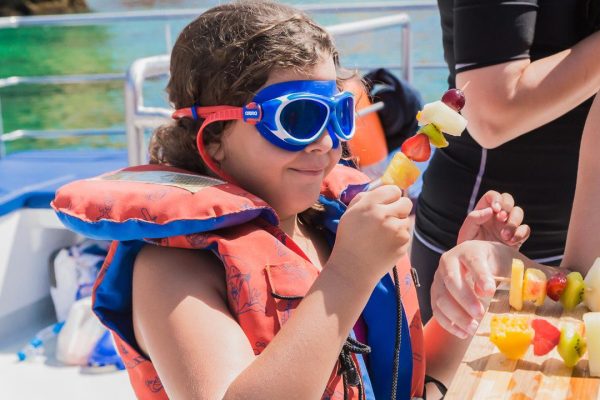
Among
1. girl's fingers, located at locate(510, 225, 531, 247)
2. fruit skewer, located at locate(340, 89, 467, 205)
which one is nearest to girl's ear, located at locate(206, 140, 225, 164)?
fruit skewer, located at locate(340, 89, 467, 205)

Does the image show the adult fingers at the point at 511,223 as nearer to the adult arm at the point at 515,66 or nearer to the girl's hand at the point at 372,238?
the adult arm at the point at 515,66

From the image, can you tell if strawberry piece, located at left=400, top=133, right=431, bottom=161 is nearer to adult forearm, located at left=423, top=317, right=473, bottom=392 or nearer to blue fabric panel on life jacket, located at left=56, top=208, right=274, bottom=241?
blue fabric panel on life jacket, located at left=56, top=208, right=274, bottom=241

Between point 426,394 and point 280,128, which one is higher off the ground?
point 280,128

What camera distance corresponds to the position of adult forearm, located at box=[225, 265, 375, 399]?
145 cm

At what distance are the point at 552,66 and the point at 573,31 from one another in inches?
7.1

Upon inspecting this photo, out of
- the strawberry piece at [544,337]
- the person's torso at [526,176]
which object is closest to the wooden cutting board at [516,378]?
the strawberry piece at [544,337]

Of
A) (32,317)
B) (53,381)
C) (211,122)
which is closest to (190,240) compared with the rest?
(211,122)

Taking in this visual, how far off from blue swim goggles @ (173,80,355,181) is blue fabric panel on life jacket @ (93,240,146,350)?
0.37 meters

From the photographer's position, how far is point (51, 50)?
39406 millimetres

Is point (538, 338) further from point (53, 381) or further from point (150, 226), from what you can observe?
point (53, 381)

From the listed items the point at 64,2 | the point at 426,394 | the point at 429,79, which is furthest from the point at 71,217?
the point at 64,2

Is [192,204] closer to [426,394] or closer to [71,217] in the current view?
[71,217]

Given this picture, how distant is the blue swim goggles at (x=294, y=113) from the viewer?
1764mm

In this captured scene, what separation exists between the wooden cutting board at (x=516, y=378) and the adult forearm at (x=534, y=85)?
75 centimetres
